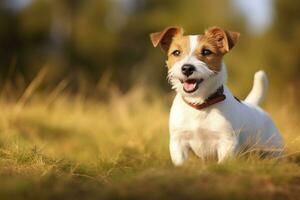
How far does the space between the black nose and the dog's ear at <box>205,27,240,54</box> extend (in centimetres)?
50

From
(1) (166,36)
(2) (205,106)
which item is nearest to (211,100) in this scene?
(2) (205,106)

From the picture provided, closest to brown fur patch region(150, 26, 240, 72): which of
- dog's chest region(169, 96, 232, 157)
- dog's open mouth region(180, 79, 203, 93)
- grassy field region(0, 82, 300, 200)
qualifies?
dog's open mouth region(180, 79, 203, 93)

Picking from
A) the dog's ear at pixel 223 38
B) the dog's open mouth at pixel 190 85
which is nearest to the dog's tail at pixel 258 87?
the dog's ear at pixel 223 38

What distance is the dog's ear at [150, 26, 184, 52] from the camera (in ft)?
18.0

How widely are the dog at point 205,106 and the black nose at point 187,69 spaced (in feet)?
0.04

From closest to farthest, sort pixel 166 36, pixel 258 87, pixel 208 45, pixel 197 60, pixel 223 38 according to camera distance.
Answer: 1. pixel 197 60
2. pixel 208 45
3. pixel 223 38
4. pixel 166 36
5. pixel 258 87

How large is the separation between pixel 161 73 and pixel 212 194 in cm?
2028

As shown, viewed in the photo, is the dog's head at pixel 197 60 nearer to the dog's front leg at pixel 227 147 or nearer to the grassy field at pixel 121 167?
the dog's front leg at pixel 227 147

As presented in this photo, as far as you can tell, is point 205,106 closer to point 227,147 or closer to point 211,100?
point 211,100

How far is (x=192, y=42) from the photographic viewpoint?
527 cm

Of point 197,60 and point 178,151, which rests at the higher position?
point 197,60

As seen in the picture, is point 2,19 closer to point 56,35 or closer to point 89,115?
point 56,35

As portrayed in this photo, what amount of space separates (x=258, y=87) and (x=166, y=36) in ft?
4.11

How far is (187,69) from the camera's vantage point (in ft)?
16.2
